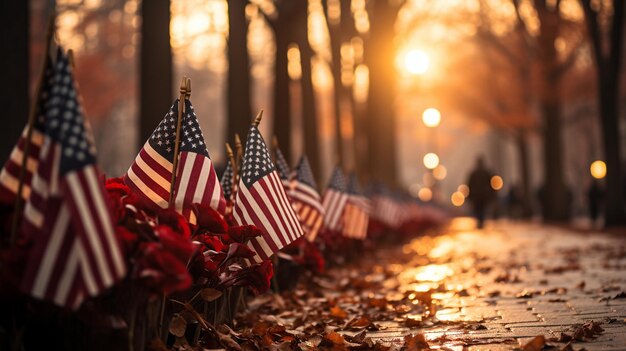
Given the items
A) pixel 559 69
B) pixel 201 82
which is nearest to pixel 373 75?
pixel 559 69

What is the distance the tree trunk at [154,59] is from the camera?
1048 centimetres

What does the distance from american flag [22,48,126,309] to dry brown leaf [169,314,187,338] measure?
40.2 inches

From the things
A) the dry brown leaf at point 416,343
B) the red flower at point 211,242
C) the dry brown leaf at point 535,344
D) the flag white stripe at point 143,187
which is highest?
the flag white stripe at point 143,187

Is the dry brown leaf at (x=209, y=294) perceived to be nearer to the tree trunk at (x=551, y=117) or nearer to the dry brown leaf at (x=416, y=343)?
the dry brown leaf at (x=416, y=343)

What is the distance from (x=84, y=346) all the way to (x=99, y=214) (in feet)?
2.34

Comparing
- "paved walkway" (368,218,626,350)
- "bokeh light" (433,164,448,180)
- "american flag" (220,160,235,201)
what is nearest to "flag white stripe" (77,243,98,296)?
"paved walkway" (368,218,626,350)

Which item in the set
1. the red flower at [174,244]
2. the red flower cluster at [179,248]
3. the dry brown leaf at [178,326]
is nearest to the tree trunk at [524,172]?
the red flower cluster at [179,248]

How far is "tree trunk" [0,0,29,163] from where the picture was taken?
7.23 m

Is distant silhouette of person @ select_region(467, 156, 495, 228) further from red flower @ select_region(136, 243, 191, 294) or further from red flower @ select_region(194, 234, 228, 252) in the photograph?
red flower @ select_region(136, 243, 191, 294)

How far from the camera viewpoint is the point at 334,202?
11.2 m

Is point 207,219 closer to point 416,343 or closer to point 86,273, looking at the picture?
point 416,343

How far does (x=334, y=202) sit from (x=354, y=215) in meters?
1.41

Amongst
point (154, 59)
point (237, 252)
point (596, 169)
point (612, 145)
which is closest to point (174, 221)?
point (237, 252)

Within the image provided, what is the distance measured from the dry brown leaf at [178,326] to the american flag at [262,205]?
4.52 feet
